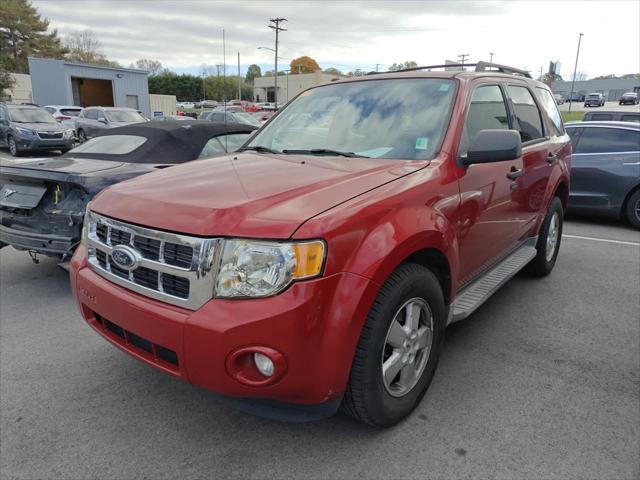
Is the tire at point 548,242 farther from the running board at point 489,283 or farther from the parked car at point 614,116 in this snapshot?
the parked car at point 614,116

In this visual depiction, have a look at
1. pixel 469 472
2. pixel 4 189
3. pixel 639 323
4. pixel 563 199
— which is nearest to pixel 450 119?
pixel 469 472

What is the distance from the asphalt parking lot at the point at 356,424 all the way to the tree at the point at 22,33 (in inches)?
2648

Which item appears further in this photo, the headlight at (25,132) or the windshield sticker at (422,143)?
the headlight at (25,132)

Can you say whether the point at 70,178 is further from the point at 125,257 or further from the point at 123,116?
the point at 123,116

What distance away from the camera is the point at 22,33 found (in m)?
60.5

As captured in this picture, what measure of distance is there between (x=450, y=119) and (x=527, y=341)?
1.79m

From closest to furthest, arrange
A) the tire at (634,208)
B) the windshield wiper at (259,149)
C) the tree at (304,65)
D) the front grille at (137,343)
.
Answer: the front grille at (137,343) < the windshield wiper at (259,149) < the tire at (634,208) < the tree at (304,65)

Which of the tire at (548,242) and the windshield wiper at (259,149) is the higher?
the windshield wiper at (259,149)

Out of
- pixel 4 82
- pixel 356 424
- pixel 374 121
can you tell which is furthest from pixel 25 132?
pixel 4 82

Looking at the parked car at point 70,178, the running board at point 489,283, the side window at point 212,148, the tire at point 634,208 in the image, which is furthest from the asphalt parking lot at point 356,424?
the tire at point 634,208

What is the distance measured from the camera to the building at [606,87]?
283 feet

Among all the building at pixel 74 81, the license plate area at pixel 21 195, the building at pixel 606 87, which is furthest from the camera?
the building at pixel 606 87

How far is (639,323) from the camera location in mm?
3943

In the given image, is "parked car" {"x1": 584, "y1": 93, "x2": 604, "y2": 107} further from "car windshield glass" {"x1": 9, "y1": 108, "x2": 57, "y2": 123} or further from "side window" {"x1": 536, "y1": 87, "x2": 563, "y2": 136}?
"side window" {"x1": 536, "y1": 87, "x2": 563, "y2": 136}
